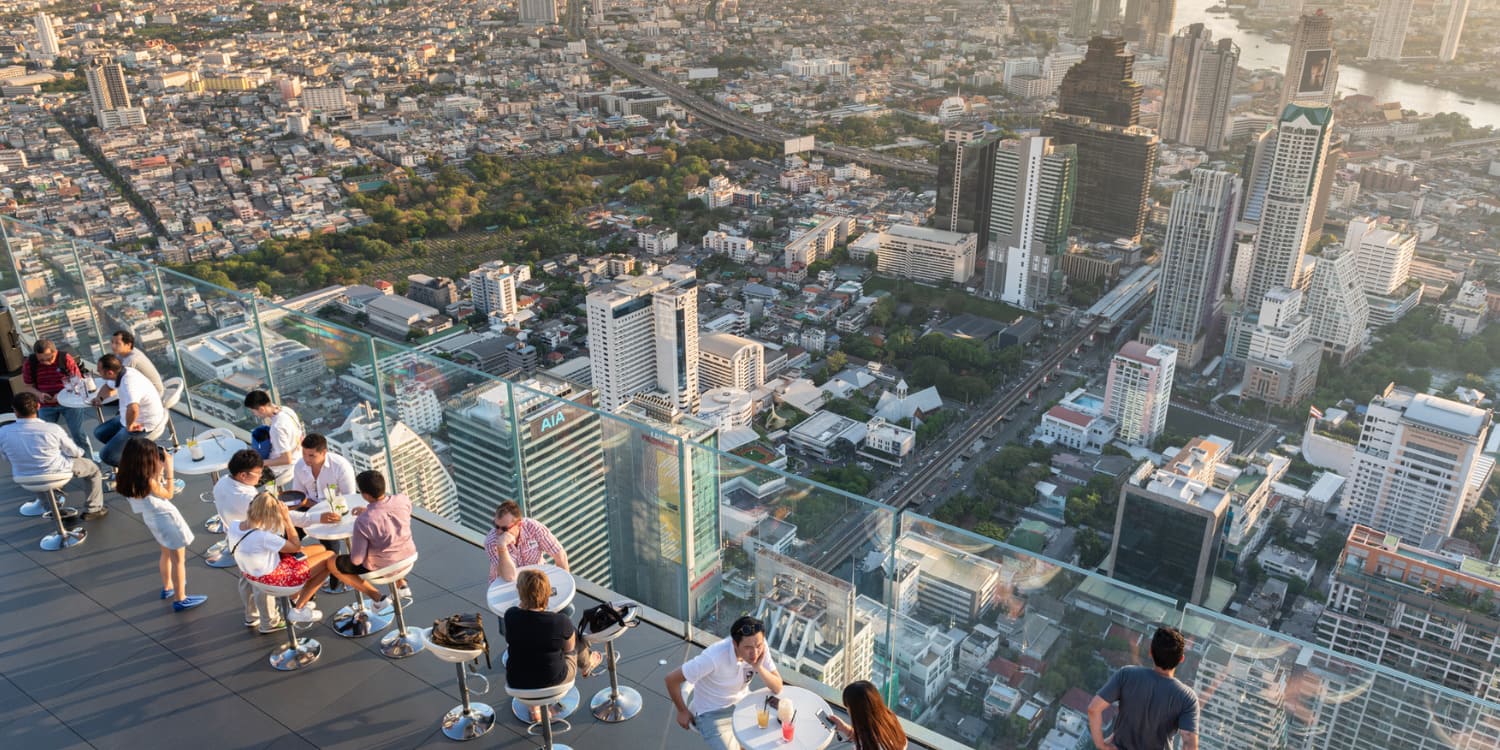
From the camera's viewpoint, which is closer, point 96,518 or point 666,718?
point 666,718

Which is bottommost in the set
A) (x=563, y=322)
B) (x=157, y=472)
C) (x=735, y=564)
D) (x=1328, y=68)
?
(x=563, y=322)

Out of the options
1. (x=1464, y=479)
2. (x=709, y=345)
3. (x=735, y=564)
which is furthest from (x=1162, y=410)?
(x=735, y=564)

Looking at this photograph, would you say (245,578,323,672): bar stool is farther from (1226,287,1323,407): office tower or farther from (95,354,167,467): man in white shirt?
(1226,287,1323,407): office tower

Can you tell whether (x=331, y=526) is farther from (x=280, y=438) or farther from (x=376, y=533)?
(x=280, y=438)

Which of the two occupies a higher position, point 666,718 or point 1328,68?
point 666,718

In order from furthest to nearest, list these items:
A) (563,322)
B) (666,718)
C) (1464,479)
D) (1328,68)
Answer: (1328,68), (563,322), (1464,479), (666,718)

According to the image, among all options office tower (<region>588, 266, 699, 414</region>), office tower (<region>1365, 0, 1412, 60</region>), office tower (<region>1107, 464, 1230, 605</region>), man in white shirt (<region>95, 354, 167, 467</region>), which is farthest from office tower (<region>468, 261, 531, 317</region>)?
office tower (<region>1365, 0, 1412, 60</region>)

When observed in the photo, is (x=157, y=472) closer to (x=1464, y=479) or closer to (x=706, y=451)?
(x=706, y=451)

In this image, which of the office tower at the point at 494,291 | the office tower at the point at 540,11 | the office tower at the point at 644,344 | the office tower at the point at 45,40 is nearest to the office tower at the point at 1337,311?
the office tower at the point at 644,344
